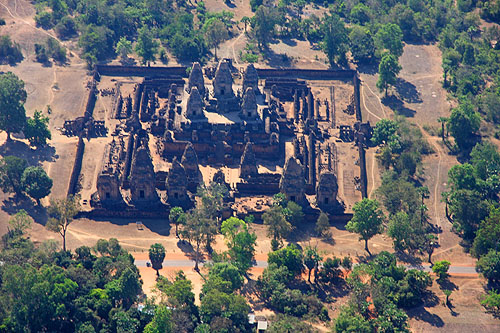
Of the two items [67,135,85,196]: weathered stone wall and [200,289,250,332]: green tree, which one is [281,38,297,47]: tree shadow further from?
[200,289,250,332]: green tree

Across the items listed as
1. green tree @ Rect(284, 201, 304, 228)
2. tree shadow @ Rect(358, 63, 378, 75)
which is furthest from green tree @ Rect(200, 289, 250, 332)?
tree shadow @ Rect(358, 63, 378, 75)

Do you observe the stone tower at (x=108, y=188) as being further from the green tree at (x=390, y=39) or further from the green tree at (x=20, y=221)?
the green tree at (x=390, y=39)

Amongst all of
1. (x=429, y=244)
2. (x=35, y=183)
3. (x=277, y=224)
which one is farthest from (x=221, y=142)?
(x=429, y=244)

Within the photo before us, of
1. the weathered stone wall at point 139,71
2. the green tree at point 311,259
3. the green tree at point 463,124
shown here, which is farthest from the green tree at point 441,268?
the weathered stone wall at point 139,71

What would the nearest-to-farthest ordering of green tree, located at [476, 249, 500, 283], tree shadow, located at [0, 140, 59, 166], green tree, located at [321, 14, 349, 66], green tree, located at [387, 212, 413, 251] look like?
green tree, located at [476, 249, 500, 283]
green tree, located at [387, 212, 413, 251]
tree shadow, located at [0, 140, 59, 166]
green tree, located at [321, 14, 349, 66]

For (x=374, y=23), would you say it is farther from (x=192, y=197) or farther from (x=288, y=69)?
(x=192, y=197)

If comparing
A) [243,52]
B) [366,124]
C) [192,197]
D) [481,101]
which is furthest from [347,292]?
[243,52]

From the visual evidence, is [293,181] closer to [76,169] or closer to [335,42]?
[76,169]
